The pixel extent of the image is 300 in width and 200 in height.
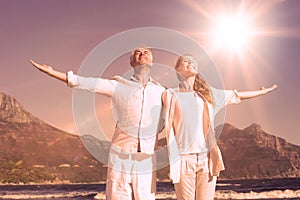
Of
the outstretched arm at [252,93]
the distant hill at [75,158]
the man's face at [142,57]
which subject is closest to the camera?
the man's face at [142,57]

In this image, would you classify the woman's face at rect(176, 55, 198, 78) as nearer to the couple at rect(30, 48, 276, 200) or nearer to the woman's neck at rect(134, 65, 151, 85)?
the couple at rect(30, 48, 276, 200)

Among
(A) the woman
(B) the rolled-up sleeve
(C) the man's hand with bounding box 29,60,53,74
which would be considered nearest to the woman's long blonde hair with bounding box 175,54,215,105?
(A) the woman

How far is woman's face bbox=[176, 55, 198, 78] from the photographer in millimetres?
4766

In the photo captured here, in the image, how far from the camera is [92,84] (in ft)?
15.0

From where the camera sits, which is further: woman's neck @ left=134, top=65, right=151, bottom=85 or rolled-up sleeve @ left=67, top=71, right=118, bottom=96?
woman's neck @ left=134, top=65, right=151, bottom=85

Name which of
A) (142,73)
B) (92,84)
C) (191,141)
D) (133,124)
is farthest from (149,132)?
(92,84)

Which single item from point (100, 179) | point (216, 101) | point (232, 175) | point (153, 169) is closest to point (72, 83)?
point (153, 169)

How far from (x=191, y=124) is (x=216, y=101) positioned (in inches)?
18.1

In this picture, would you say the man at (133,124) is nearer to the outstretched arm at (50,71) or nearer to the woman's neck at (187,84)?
the outstretched arm at (50,71)

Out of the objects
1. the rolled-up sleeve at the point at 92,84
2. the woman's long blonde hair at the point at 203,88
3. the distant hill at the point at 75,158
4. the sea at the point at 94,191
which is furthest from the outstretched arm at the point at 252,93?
the distant hill at the point at 75,158

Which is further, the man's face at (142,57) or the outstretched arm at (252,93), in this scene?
the outstretched arm at (252,93)

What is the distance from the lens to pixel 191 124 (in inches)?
181

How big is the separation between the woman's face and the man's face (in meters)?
0.35

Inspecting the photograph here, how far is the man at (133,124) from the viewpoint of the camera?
4.40 m
